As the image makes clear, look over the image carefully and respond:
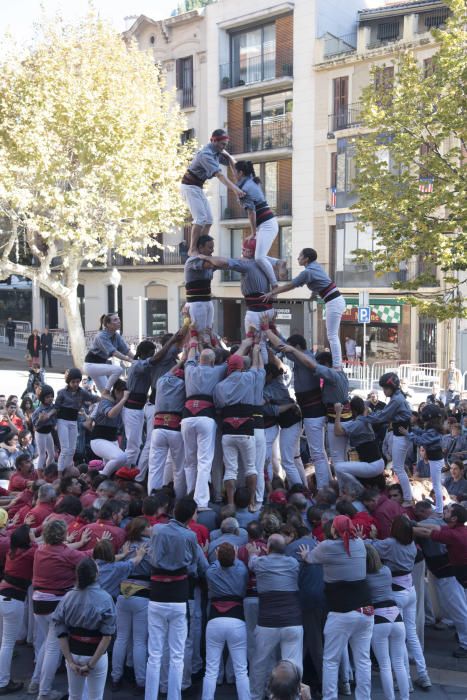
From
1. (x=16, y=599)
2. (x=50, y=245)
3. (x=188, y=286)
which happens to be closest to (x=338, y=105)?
(x=50, y=245)

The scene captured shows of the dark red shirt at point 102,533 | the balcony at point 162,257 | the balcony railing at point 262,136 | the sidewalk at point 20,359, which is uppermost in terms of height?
the balcony railing at point 262,136

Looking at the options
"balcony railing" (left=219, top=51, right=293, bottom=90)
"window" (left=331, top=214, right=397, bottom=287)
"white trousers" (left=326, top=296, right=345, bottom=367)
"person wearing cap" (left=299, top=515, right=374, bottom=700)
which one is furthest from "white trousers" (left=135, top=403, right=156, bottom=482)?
"balcony railing" (left=219, top=51, right=293, bottom=90)

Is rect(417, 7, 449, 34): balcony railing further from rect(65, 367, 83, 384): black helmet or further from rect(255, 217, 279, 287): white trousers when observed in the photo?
rect(65, 367, 83, 384): black helmet

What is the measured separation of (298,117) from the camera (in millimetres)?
35219

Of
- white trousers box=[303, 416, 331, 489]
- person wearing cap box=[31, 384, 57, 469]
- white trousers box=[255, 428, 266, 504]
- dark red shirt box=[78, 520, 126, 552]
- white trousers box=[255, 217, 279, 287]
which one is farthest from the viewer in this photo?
person wearing cap box=[31, 384, 57, 469]

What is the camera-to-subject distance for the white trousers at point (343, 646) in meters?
7.17

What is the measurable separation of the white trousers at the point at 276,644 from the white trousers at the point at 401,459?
4065 mm

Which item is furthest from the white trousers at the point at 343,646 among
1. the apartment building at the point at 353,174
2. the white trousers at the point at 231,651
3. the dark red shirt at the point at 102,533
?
the apartment building at the point at 353,174

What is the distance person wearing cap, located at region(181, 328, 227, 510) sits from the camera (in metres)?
9.64

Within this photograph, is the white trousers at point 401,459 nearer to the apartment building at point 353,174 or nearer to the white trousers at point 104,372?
the white trousers at point 104,372

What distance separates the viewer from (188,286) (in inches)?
440

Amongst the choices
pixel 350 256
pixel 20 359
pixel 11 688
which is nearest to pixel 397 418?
pixel 11 688

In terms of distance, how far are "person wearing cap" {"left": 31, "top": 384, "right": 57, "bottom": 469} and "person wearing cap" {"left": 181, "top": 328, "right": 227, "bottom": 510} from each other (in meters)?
3.06

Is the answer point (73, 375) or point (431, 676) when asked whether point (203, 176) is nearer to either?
→ point (73, 375)
